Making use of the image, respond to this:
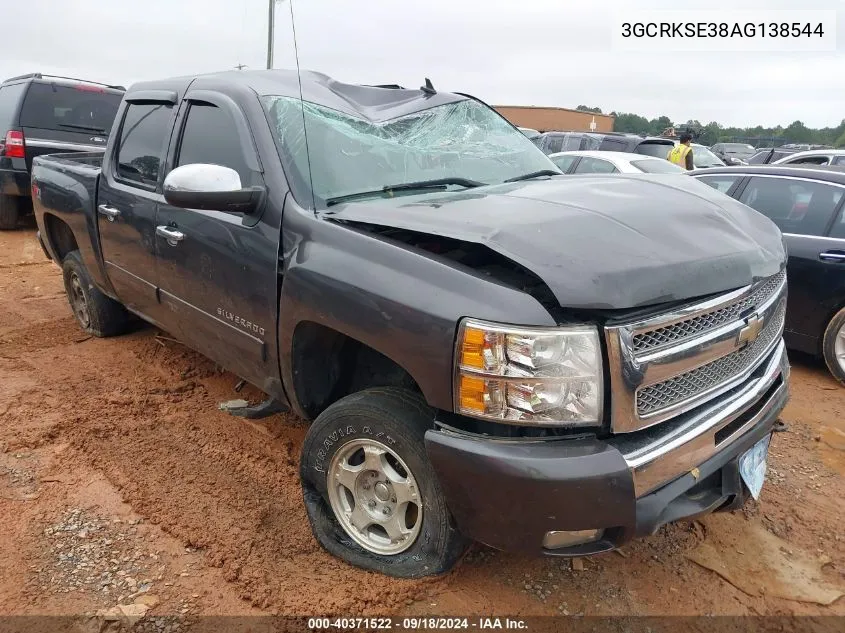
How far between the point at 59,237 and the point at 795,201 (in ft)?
19.3

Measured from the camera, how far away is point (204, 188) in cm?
261

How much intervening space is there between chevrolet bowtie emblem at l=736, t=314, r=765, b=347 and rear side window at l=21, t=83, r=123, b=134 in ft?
28.9

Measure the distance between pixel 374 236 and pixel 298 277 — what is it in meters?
0.39

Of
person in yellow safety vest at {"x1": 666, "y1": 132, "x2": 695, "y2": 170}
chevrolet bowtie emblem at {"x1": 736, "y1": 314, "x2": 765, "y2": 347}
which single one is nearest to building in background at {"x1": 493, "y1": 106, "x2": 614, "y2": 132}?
person in yellow safety vest at {"x1": 666, "y1": 132, "x2": 695, "y2": 170}

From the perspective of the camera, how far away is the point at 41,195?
4.98 m

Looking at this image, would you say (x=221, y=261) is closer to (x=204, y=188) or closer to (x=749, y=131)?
(x=204, y=188)

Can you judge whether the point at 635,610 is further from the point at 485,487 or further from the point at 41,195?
the point at 41,195

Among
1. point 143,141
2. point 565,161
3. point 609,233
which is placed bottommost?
point 565,161

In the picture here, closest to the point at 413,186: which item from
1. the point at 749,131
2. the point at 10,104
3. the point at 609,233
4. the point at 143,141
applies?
the point at 609,233

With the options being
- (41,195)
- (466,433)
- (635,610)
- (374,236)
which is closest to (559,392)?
(466,433)

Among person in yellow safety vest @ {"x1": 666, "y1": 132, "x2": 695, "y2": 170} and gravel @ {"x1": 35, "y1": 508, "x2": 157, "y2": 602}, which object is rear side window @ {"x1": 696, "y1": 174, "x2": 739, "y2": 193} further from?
gravel @ {"x1": 35, "y1": 508, "x2": 157, "y2": 602}

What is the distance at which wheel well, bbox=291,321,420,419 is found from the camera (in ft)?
8.65

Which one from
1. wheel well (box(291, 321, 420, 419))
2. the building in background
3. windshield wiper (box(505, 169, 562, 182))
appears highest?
windshield wiper (box(505, 169, 562, 182))

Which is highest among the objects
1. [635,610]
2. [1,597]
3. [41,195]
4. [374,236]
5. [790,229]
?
[374,236]
